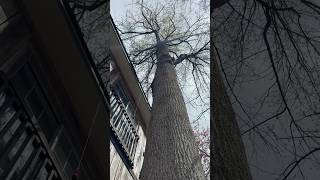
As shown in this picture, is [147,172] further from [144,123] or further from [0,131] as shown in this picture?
[144,123]

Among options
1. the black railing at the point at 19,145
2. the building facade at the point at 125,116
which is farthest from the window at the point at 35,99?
the building facade at the point at 125,116

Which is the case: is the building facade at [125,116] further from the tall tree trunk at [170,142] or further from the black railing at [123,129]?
the tall tree trunk at [170,142]

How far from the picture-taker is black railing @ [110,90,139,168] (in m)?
3.89

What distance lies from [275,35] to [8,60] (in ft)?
4.91

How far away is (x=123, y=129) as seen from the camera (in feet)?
14.1

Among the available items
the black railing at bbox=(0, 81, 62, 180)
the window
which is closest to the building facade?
the window

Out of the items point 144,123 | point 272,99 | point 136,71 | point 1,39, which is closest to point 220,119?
point 272,99

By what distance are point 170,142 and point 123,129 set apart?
6.77ft

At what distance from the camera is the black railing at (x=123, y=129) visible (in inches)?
153

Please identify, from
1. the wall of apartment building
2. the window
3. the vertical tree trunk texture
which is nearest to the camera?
the vertical tree trunk texture

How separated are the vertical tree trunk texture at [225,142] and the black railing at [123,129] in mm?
1871

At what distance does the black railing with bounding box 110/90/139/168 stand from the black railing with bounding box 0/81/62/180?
1701 millimetres

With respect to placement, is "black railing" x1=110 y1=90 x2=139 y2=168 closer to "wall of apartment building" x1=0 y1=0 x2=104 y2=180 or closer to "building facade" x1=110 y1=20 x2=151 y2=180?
"building facade" x1=110 y1=20 x2=151 y2=180

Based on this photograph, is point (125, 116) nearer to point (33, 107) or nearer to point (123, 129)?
point (123, 129)
